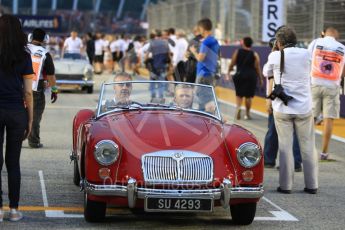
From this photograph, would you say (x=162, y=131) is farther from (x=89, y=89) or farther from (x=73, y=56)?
(x=73, y=56)

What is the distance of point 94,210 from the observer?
7.73 meters

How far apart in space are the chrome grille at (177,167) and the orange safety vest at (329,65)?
550 centimetres

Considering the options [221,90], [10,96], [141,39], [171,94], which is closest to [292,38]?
[171,94]

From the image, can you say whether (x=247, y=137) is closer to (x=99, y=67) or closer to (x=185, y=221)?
(x=185, y=221)

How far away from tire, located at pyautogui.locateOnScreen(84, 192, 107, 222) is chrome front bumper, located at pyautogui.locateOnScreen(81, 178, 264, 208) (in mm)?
138

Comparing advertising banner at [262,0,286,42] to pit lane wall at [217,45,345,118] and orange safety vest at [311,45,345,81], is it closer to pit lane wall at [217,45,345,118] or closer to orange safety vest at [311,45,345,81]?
pit lane wall at [217,45,345,118]

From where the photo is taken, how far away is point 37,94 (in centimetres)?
1269

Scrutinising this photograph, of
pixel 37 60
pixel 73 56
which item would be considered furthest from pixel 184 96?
pixel 73 56

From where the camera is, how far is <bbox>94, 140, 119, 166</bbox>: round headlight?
7.62 meters

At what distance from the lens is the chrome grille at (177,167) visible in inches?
294

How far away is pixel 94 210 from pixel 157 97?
1743mm

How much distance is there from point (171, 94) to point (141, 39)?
3189 cm

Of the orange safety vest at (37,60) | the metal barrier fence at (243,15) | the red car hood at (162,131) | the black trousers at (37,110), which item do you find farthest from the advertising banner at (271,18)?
the red car hood at (162,131)

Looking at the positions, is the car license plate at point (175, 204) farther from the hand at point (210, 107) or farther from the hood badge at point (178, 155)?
the hand at point (210, 107)
